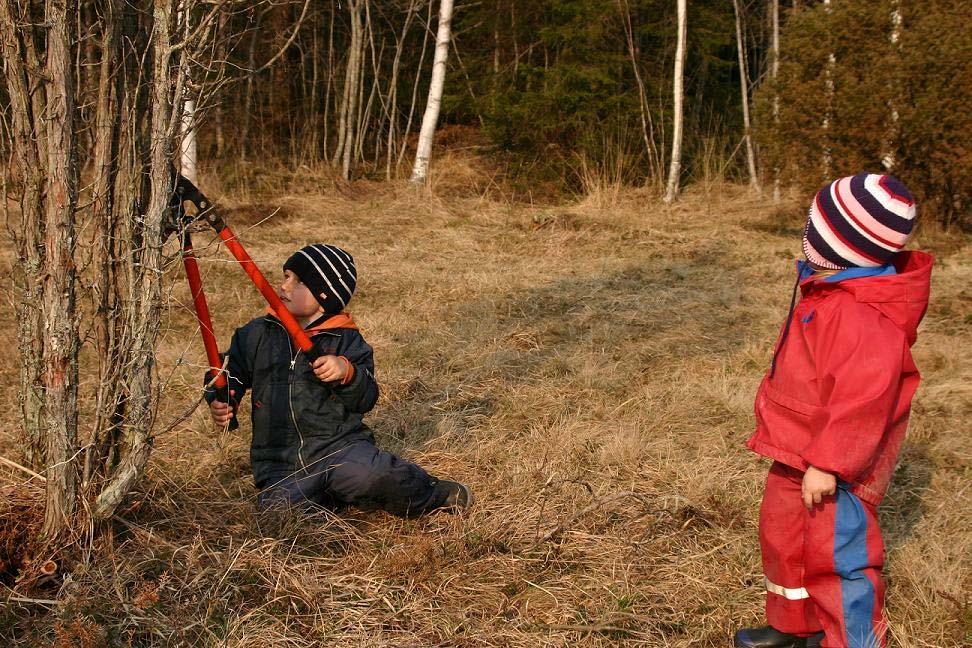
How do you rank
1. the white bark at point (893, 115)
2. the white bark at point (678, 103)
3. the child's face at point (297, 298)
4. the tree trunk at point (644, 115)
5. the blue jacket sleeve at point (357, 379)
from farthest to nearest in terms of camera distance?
the tree trunk at point (644, 115) → the white bark at point (678, 103) → the white bark at point (893, 115) → the child's face at point (297, 298) → the blue jacket sleeve at point (357, 379)

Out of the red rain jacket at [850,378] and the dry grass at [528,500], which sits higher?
the red rain jacket at [850,378]

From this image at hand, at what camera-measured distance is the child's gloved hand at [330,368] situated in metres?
2.83

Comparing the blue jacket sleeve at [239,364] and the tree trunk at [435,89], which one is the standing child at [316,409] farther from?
the tree trunk at [435,89]

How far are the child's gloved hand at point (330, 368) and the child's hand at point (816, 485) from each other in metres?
1.44

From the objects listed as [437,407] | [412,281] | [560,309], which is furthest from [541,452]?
[412,281]

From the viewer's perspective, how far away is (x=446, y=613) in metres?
2.58

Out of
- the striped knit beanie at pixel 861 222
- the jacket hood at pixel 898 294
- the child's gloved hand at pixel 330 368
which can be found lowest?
the child's gloved hand at pixel 330 368

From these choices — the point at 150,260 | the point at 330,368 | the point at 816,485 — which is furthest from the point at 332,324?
the point at 816,485

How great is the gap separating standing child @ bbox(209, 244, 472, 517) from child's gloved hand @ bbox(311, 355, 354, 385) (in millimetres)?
50

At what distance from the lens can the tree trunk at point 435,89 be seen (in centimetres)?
1198

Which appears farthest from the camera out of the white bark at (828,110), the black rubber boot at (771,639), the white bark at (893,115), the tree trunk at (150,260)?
the white bark at (828,110)

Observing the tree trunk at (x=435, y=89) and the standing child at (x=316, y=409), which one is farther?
the tree trunk at (x=435, y=89)

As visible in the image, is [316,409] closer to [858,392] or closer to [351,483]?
[351,483]

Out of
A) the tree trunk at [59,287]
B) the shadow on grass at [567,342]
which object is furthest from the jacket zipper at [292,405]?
the shadow on grass at [567,342]
